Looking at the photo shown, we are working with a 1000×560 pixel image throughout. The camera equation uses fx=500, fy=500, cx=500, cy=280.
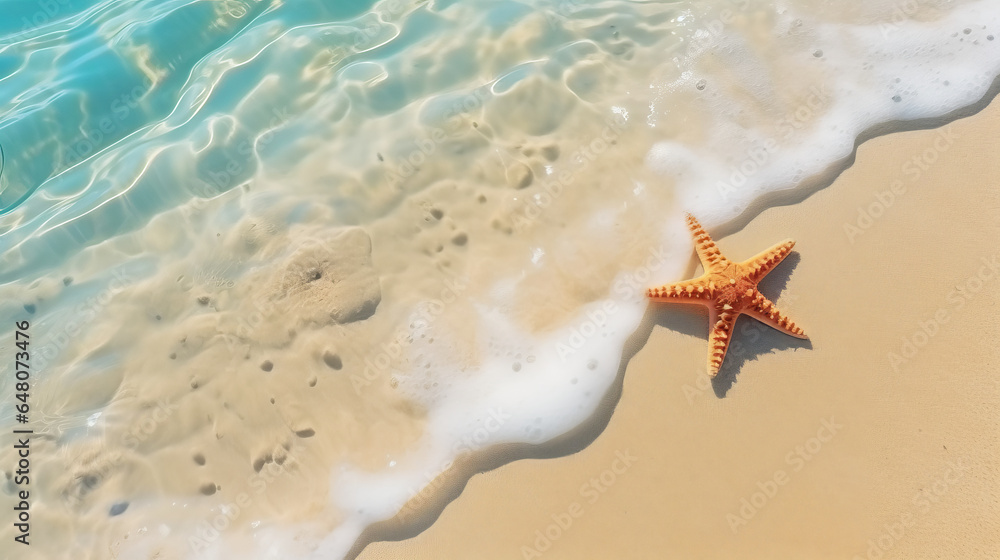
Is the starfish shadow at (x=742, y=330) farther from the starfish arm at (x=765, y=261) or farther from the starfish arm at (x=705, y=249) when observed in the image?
the starfish arm at (x=705, y=249)

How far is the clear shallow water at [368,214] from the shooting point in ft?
12.1

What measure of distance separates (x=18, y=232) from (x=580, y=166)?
17.5 ft

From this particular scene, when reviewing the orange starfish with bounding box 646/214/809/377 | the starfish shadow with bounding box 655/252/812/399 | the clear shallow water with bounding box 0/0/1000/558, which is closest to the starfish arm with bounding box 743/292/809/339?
the orange starfish with bounding box 646/214/809/377

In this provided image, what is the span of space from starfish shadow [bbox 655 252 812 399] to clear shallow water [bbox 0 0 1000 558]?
1.01 ft

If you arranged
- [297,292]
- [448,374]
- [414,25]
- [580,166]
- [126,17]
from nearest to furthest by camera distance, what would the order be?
[448,374], [297,292], [580,166], [414,25], [126,17]

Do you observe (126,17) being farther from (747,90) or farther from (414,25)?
(747,90)

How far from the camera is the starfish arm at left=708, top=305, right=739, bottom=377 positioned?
3.41 meters

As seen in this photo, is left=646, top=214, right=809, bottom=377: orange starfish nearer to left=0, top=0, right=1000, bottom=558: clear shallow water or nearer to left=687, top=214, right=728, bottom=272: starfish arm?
left=687, top=214, right=728, bottom=272: starfish arm

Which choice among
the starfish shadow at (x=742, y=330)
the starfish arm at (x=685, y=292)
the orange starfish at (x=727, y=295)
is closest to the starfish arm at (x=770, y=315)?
the orange starfish at (x=727, y=295)

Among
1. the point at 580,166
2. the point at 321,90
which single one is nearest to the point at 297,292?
the point at 321,90

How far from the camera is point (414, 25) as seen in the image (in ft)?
18.2

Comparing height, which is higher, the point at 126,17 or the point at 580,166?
the point at 126,17

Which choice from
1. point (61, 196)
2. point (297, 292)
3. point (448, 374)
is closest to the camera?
point (448, 374)

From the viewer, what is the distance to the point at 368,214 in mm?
4473
